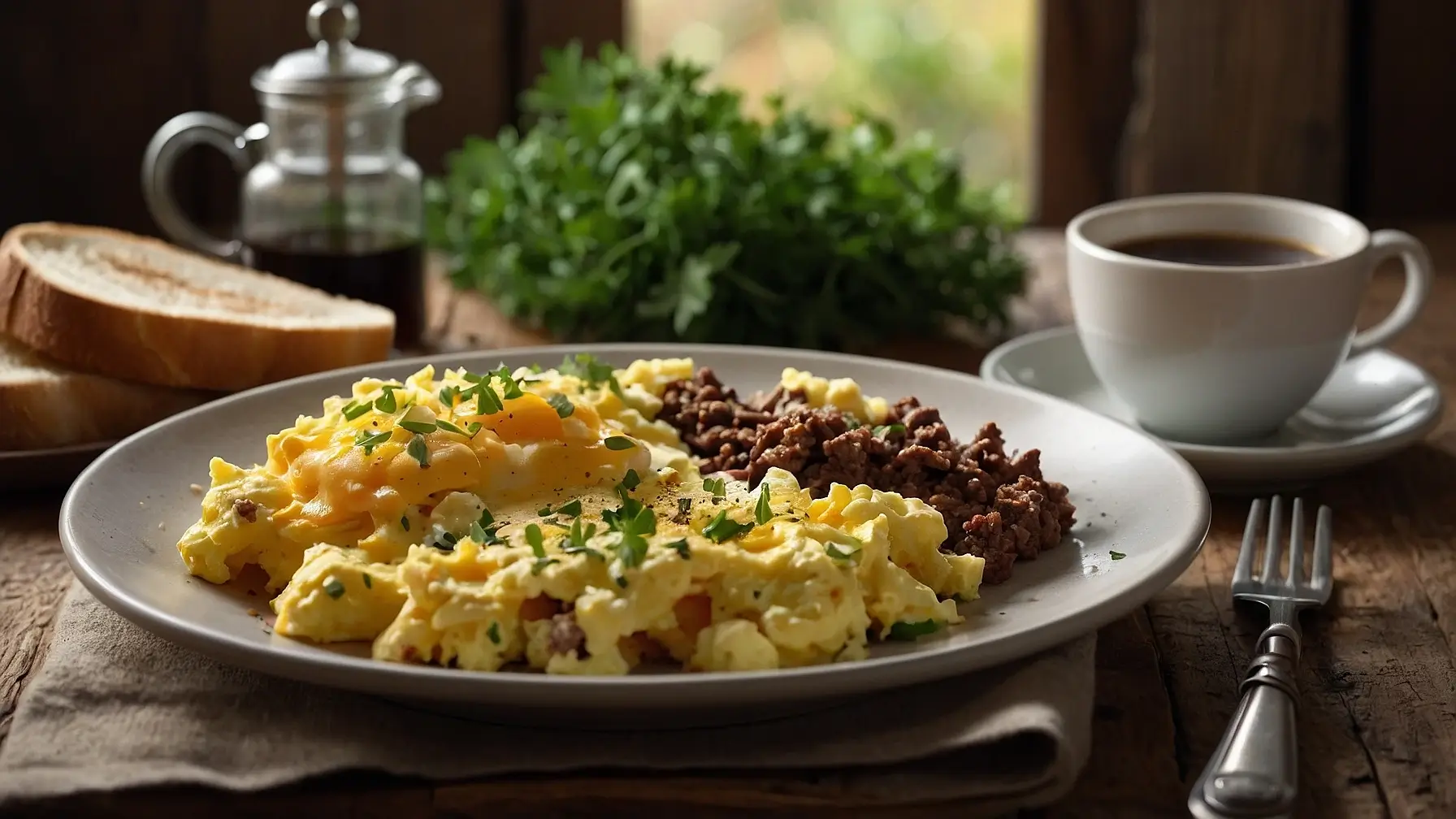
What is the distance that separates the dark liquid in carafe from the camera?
362 centimetres

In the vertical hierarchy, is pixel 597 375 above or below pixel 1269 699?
above

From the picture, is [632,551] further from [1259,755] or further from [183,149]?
[183,149]

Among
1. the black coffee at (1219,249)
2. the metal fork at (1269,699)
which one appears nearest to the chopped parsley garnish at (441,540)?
the metal fork at (1269,699)

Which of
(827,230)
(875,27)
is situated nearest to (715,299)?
(827,230)

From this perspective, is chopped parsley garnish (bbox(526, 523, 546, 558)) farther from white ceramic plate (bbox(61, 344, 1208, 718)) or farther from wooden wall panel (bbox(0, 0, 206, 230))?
wooden wall panel (bbox(0, 0, 206, 230))

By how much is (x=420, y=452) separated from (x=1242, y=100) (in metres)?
3.72

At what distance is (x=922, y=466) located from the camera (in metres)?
2.25

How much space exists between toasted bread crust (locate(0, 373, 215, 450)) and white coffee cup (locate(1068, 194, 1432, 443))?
1770 mm

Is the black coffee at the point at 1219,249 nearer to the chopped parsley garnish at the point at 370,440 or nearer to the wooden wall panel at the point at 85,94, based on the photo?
the chopped parsley garnish at the point at 370,440

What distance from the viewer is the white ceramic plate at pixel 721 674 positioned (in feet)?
5.36

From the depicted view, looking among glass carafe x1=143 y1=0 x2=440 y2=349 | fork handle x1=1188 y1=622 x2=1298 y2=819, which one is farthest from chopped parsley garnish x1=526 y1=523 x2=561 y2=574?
glass carafe x1=143 y1=0 x2=440 y2=349

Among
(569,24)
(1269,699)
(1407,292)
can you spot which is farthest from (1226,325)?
(569,24)

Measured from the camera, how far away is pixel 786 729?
1.81m

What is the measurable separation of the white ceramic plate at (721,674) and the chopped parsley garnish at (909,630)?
0.01 meters
